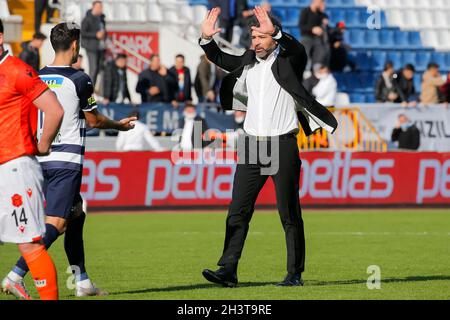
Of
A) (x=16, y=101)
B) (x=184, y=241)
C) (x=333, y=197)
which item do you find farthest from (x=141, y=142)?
(x=16, y=101)

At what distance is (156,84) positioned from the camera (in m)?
24.9

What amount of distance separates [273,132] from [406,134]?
1514 cm

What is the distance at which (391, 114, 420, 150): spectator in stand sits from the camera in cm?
2519

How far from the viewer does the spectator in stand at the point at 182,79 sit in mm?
25281

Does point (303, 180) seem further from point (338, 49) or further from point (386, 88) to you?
point (338, 49)

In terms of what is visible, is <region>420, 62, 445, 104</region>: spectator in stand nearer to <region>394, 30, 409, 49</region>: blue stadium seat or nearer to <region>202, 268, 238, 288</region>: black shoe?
<region>394, 30, 409, 49</region>: blue stadium seat

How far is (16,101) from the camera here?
7.96 m

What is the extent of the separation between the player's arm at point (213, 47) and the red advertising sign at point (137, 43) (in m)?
17.4

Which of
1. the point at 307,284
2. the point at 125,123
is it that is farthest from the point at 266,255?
the point at 125,123

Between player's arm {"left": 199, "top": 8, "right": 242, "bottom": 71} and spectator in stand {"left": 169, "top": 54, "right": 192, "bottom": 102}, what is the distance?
46.8ft

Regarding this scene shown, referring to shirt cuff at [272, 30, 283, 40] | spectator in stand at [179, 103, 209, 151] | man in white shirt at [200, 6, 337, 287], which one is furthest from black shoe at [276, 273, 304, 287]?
spectator in stand at [179, 103, 209, 151]

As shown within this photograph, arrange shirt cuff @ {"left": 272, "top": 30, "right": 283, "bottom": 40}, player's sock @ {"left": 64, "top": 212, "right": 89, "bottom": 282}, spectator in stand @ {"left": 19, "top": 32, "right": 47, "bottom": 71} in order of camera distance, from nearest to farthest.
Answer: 1. player's sock @ {"left": 64, "top": 212, "right": 89, "bottom": 282}
2. shirt cuff @ {"left": 272, "top": 30, "right": 283, "bottom": 40}
3. spectator in stand @ {"left": 19, "top": 32, "right": 47, "bottom": 71}
